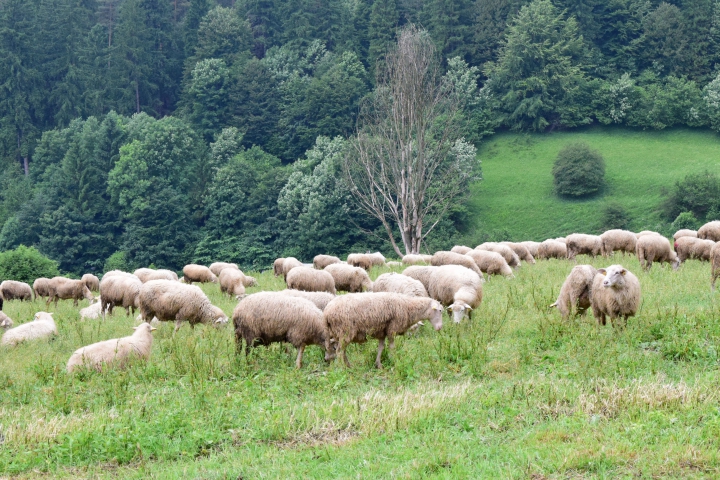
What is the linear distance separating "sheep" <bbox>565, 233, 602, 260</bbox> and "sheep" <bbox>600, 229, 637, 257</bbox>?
45cm

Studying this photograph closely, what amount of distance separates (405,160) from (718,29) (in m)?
48.8

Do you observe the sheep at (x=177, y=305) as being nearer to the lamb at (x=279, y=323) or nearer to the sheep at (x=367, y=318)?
the lamb at (x=279, y=323)

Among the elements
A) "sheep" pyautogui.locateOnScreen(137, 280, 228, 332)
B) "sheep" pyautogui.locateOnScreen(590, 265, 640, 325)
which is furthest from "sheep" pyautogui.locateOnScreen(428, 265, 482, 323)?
"sheep" pyautogui.locateOnScreen(137, 280, 228, 332)

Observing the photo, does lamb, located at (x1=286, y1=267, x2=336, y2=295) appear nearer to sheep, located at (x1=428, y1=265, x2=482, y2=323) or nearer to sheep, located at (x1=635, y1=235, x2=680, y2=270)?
sheep, located at (x1=428, y1=265, x2=482, y2=323)

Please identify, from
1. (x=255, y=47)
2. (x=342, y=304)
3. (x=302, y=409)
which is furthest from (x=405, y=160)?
(x=255, y=47)

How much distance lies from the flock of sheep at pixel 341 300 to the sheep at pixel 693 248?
0.10ft

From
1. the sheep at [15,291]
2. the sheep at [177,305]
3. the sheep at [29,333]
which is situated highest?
the sheep at [177,305]

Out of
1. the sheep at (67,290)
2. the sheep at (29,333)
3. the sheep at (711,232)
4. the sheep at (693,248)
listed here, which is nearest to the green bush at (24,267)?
the sheep at (67,290)

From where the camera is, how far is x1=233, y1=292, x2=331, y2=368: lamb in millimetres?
11031

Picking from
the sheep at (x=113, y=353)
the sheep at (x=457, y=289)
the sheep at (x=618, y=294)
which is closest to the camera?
the sheep at (x=113, y=353)

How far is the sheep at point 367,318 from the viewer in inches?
427

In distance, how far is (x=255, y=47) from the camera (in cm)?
9462

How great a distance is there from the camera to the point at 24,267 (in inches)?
1533

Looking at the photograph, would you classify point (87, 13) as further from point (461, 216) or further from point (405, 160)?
point (405, 160)
